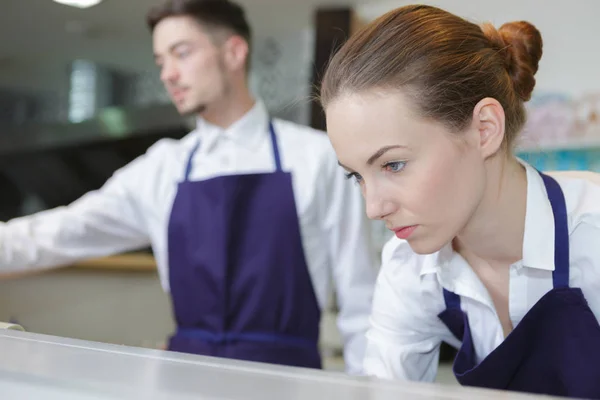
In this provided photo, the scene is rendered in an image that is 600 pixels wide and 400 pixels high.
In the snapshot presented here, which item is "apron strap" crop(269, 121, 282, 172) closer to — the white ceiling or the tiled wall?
the tiled wall

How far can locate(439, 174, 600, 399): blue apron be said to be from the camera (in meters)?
0.88

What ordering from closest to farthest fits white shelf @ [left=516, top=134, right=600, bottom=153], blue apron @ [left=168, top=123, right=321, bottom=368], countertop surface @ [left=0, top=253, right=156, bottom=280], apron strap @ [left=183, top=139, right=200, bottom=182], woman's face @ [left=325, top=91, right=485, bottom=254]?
woman's face @ [left=325, top=91, right=485, bottom=254], blue apron @ [left=168, top=123, right=321, bottom=368], apron strap @ [left=183, top=139, right=200, bottom=182], countertop surface @ [left=0, top=253, right=156, bottom=280], white shelf @ [left=516, top=134, right=600, bottom=153]

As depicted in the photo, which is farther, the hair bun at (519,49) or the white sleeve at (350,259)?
the white sleeve at (350,259)

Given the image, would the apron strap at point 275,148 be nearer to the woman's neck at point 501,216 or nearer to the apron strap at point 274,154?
the apron strap at point 274,154

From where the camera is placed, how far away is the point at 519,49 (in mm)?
965

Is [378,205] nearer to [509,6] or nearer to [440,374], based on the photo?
[440,374]

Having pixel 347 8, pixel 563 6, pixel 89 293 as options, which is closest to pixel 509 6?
pixel 563 6

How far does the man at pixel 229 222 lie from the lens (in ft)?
4.97

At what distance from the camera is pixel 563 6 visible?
3.23m

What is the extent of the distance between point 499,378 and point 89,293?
5.86ft

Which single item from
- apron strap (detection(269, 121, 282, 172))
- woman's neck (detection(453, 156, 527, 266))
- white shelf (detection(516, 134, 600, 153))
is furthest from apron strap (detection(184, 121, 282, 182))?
white shelf (detection(516, 134, 600, 153))

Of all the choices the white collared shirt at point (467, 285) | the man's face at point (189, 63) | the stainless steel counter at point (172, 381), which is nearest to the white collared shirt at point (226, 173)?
the man's face at point (189, 63)

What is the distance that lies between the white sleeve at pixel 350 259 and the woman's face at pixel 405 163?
67cm

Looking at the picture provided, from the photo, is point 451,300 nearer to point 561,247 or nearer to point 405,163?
point 561,247
